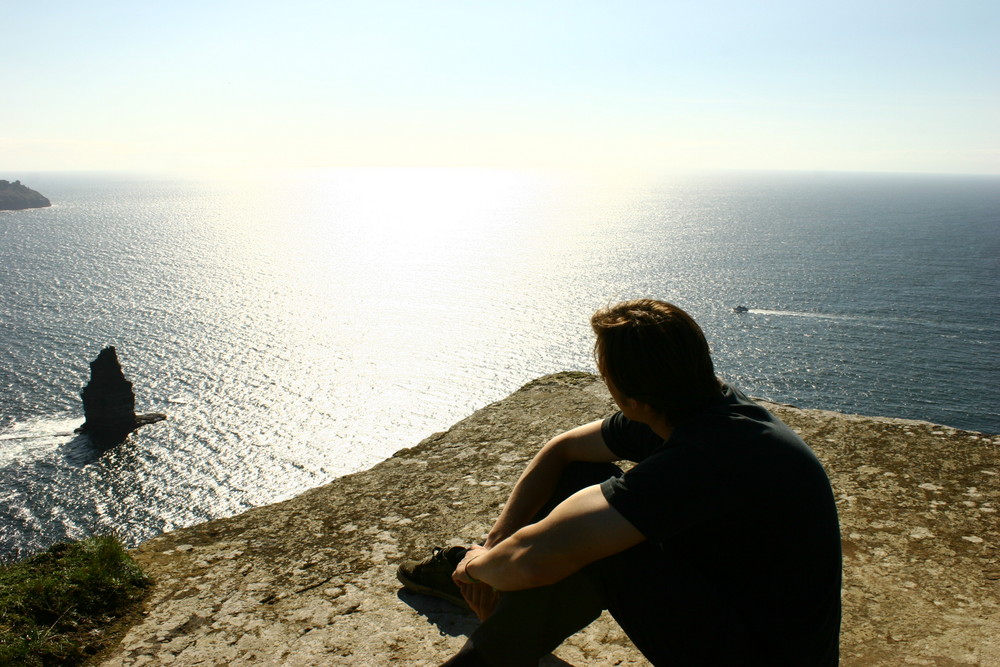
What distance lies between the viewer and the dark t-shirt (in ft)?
7.57

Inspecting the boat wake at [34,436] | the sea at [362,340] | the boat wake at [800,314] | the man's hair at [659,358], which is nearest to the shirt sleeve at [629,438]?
the man's hair at [659,358]

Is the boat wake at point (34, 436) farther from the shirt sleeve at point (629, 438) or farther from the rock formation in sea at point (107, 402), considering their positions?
the shirt sleeve at point (629, 438)

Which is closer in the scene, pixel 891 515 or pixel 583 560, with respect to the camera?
pixel 583 560

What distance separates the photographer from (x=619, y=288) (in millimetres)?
102750

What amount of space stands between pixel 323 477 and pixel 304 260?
86.2 m

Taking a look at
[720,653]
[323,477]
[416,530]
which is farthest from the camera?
[323,477]

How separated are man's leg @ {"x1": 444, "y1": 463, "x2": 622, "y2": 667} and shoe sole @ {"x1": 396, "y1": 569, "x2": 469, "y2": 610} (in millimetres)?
1402

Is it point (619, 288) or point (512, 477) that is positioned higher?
point (512, 477)

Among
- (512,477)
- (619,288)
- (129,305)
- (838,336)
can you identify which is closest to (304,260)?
(129,305)

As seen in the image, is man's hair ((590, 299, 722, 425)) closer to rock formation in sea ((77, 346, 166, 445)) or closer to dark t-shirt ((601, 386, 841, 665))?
dark t-shirt ((601, 386, 841, 665))

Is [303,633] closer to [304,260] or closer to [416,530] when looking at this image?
[416,530]

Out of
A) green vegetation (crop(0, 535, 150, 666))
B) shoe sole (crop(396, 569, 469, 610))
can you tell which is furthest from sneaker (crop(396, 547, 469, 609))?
green vegetation (crop(0, 535, 150, 666))

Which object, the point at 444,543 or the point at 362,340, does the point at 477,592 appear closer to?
the point at 444,543

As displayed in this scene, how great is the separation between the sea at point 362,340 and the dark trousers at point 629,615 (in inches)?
1980
